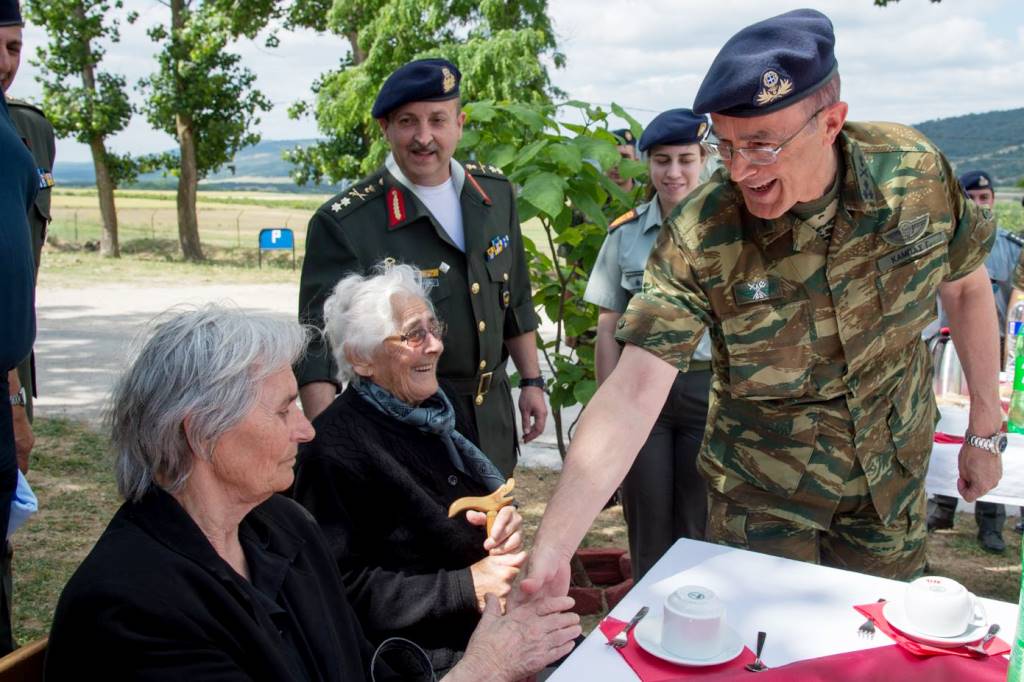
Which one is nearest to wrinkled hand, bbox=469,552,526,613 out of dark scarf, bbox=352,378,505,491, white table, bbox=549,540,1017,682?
dark scarf, bbox=352,378,505,491

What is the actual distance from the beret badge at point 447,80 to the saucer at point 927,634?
7.33 ft

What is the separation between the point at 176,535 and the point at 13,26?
75.3 inches

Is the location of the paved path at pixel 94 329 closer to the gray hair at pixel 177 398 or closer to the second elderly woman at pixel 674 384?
the second elderly woman at pixel 674 384

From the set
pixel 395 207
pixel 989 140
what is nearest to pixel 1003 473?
pixel 395 207

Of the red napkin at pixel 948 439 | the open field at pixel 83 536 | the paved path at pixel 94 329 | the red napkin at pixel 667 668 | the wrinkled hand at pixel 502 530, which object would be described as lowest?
the paved path at pixel 94 329

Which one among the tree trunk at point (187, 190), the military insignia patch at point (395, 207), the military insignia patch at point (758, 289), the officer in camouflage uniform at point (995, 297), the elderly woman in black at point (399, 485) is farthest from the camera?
the tree trunk at point (187, 190)

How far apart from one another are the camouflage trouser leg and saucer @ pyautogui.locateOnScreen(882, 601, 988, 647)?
51 centimetres

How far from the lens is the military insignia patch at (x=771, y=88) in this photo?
187cm

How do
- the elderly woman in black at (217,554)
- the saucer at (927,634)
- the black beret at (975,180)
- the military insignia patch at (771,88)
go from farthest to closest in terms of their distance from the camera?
the black beret at (975,180) → the military insignia patch at (771,88) → the saucer at (927,634) → the elderly woman in black at (217,554)

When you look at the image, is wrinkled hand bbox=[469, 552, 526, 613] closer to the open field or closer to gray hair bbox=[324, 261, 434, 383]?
gray hair bbox=[324, 261, 434, 383]

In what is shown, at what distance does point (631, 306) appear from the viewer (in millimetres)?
2105

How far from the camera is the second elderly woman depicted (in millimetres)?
3404

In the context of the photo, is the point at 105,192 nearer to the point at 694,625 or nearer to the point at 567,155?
the point at 567,155

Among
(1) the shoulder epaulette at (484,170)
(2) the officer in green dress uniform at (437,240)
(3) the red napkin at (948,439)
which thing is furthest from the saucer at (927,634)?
(1) the shoulder epaulette at (484,170)
